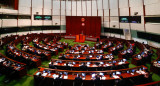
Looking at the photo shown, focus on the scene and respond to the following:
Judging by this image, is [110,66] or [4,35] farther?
[4,35]

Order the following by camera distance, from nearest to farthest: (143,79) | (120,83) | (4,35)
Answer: (120,83), (143,79), (4,35)

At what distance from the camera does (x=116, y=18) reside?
16.5 metres

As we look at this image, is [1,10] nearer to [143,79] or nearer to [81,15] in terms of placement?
[81,15]

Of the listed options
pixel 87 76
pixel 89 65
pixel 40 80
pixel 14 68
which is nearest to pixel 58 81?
pixel 40 80

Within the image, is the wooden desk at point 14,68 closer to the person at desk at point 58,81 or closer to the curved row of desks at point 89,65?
the curved row of desks at point 89,65

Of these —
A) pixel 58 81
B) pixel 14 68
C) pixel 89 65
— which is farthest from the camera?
pixel 89 65

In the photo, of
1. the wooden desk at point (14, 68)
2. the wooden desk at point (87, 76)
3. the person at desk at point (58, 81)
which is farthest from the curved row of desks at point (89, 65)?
the wooden desk at point (14, 68)

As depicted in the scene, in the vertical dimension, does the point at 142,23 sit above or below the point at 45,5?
below

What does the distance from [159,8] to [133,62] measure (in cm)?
664

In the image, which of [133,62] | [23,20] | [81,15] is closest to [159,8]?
[133,62]

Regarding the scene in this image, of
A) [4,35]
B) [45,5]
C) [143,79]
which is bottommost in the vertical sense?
[143,79]

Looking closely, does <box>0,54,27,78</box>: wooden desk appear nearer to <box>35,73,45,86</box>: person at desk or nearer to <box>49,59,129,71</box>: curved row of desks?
<box>35,73,45,86</box>: person at desk

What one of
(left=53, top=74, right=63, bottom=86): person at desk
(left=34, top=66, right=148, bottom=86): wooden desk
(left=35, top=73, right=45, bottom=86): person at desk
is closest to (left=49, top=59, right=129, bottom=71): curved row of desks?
(left=34, top=66, right=148, bottom=86): wooden desk

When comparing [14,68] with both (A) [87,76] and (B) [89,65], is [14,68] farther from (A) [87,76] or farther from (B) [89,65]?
(B) [89,65]
